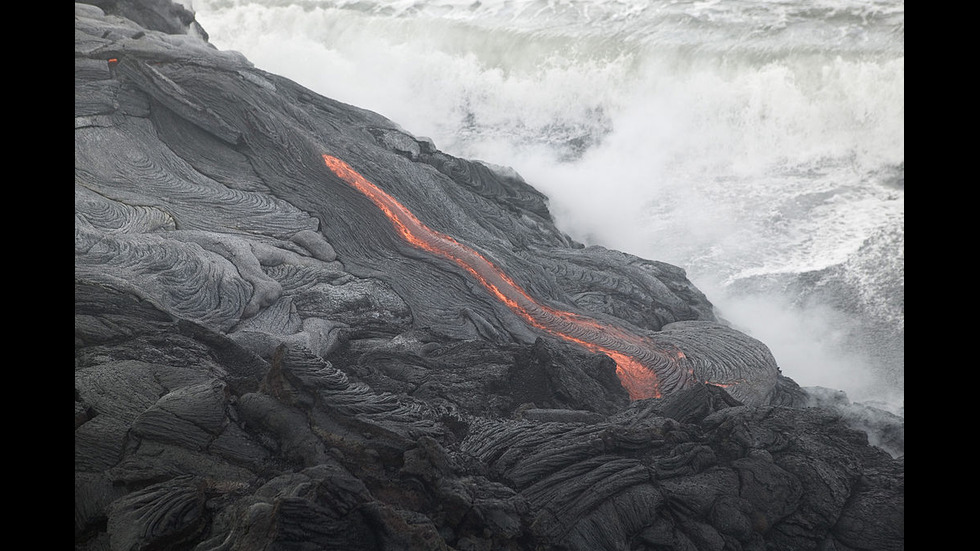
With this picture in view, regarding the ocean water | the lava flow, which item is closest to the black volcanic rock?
the lava flow

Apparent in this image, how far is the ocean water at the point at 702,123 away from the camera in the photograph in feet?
40.4

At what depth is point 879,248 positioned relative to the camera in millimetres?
13156

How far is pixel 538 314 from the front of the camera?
928cm

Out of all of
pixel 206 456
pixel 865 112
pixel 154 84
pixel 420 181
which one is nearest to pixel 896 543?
pixel 206 456

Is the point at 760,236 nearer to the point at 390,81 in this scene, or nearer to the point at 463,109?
the point at 463,109

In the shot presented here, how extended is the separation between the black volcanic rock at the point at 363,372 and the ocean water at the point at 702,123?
2.38m

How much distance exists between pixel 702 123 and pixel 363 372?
12.1 m

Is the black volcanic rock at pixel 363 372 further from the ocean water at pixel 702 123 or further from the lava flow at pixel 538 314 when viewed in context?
the ocean water at pixel 702 123

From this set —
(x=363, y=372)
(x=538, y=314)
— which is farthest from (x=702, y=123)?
(x=363, y=372)

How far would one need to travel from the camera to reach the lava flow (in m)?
8.62

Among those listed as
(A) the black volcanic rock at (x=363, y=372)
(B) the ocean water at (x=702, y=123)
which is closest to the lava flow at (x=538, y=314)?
(A) the black volcanic rock at (x=363, y=372)

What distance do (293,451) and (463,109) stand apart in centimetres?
1463

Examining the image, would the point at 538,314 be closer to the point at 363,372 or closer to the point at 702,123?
the point at 363,372

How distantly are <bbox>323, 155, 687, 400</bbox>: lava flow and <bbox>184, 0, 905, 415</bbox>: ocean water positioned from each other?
3.35 m
